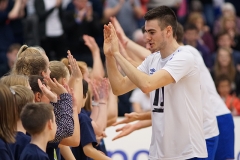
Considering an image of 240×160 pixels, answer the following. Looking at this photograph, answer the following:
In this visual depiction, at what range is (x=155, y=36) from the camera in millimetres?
6496

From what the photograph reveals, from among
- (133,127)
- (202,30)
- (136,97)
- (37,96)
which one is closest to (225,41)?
(202,30)

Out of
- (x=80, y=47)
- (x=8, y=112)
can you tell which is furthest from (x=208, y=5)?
(x=8, y=112)

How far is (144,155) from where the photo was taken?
994 cm

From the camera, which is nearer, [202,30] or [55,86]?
[55,86]

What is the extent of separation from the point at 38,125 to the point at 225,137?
3.96m

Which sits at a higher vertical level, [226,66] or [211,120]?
[226,66]

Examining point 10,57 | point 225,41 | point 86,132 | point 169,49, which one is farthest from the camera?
point 225,41

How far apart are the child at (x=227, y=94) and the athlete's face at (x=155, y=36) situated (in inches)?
227

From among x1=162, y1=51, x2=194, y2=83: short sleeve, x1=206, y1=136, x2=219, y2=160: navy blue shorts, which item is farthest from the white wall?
x1=162, y1=51, x2=194, y2=83: short sleeve

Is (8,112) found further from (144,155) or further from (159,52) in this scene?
(144,155)

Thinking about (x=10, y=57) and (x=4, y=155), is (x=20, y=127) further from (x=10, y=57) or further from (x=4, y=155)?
(x=10, y=57)

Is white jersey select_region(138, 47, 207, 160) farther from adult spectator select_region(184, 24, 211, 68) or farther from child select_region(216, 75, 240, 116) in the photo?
adult spectator select_region(184, 24, 211, 68)

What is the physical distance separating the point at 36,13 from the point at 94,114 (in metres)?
6.08

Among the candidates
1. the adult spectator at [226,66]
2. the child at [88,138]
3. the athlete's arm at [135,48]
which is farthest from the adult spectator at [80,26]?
the child at [88,138]
